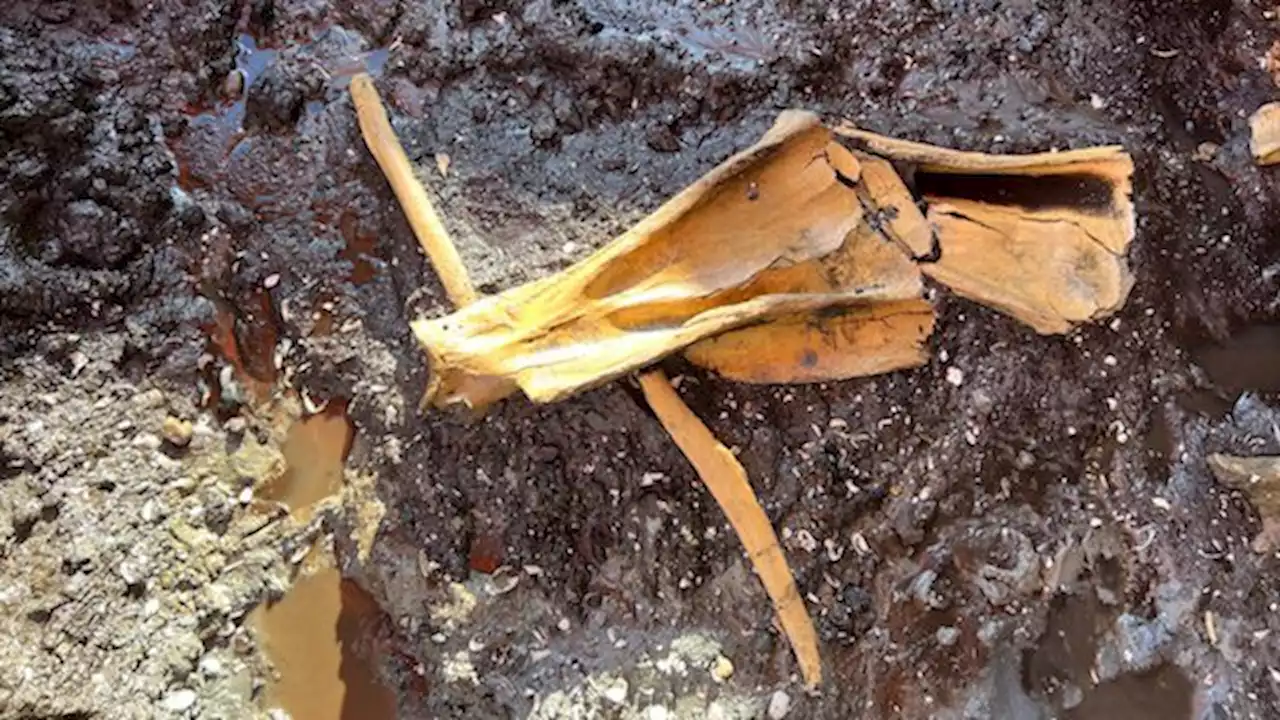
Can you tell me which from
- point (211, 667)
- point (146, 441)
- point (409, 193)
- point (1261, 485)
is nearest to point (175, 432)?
point (146, 441)

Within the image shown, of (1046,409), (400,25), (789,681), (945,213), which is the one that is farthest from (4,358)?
(1046,409)

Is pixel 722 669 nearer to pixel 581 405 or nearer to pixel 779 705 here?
pixel 779 705

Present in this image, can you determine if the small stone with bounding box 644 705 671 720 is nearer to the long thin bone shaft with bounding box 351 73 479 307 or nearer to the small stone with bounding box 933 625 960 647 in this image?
the small stone with bounding box 933 625 960 647

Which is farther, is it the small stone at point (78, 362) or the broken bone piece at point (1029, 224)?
the small stone at point (78, 362)

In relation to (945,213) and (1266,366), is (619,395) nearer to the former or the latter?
(945,213)

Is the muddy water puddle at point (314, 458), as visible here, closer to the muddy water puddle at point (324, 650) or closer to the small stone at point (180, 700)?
the muddy water puddle at point (324, 650)

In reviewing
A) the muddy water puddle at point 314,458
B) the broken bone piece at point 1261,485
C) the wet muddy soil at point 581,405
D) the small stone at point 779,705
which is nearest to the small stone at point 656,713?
the wet muddy soil at point 581,405

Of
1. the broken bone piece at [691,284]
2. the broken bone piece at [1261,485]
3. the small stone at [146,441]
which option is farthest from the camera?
the small stone at [146,441]

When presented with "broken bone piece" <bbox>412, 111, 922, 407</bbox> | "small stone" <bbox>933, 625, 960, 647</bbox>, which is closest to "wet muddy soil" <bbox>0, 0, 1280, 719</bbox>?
"small stone" <bbox>933, 625, 960, 647</bbox>
